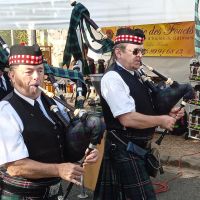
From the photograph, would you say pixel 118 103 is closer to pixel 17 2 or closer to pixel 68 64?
pixel 68 64

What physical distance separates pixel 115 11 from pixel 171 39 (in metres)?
2.47

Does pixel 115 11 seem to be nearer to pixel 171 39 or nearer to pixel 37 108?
pixel 171 39

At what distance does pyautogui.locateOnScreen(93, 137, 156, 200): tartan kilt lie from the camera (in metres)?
3.10

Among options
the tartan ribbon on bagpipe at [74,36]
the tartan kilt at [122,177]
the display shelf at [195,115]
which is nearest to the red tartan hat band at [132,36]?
the tartan ribbon on bagpipe at [74,36]

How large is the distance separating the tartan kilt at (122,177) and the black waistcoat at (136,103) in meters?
0.14

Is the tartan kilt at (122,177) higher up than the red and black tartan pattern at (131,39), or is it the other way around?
the red and black tartan pattern at (131,39)

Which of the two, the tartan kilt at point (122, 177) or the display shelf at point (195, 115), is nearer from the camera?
the tartan kilt at point (122, 177)

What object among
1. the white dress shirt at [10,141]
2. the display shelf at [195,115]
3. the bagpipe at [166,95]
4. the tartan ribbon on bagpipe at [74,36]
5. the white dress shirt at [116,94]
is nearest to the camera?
the white dress shirt at [10,141]

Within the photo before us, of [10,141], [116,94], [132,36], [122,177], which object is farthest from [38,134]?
[132,36]

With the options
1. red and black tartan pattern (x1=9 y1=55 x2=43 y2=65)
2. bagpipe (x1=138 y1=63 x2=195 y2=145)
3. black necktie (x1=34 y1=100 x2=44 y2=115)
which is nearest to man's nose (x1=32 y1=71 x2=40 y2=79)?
red and black tartan pattern (x1=9 y1=55 x2=43 y2=65)

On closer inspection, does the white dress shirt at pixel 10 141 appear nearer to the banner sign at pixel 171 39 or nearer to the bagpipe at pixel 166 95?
the bagpipe at pixel 166 95

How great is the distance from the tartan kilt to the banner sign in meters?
4.54

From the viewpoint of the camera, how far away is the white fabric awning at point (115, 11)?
17.7 feet

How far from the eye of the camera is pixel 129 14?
539 cm
